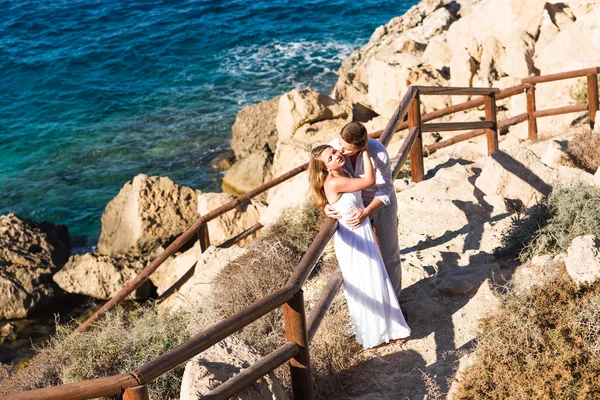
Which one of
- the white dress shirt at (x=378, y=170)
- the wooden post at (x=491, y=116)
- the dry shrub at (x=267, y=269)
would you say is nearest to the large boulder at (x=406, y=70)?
the wooden post at (x=491, y=116)

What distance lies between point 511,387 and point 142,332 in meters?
3.35

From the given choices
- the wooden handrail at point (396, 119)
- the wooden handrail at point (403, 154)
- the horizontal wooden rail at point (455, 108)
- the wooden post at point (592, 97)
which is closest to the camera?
the wooden handrail at point (396, 119)

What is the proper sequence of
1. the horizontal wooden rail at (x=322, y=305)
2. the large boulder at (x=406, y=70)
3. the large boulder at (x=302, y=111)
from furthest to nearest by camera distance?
the large boulder at (x=406, y=70), the large boulder at (x=302, y=111), the horizontal wooden rail at (x=322, y=305)

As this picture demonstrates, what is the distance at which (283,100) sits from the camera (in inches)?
584

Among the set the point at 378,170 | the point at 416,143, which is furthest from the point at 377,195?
the point at 416,143

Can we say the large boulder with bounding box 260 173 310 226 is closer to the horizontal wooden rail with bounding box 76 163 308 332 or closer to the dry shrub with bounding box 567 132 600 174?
the horizontal wooden rail with bounding box 76 163 308 332

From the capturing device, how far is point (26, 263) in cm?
1323

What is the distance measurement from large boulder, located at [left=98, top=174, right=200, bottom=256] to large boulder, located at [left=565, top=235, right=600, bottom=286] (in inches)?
350

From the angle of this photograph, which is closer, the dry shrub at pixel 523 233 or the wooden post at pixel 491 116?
the dry shrub at pixel 523 233

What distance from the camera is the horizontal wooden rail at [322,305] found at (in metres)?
4.54

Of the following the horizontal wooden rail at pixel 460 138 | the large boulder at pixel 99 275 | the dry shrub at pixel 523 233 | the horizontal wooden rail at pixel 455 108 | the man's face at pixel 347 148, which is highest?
the man's face at pixel 347 148

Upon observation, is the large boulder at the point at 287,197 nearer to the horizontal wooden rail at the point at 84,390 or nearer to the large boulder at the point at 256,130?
the horizontal wooden rail at the point at 84,390

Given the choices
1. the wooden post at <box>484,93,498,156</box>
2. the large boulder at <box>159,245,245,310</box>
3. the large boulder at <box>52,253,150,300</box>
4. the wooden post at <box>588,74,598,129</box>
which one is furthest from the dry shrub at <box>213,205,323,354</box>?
the large boulder at <box>52,253,150,300</box>

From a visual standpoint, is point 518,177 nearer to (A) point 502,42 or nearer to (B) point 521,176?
(B) point 521,176
